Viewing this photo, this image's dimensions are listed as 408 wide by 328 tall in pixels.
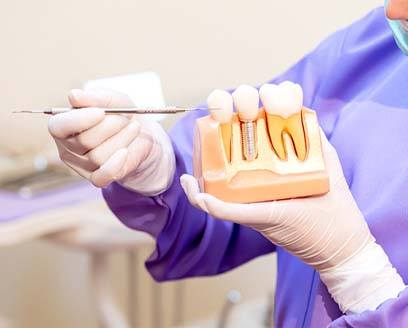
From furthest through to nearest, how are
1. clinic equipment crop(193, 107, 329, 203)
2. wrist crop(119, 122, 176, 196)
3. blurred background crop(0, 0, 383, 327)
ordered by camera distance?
1. blurred background crop(0, 0, 383, 327)
2. wrist crop(119, 122, 176, 196)
3. clinic equipment crop(193, 107, 329, 203)

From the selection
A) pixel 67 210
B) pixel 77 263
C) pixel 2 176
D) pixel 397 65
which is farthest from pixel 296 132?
pixel 77 263

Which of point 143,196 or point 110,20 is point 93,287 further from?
point 143,196

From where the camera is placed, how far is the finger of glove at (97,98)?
0.69 metres

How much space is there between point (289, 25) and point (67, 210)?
73 centimetres

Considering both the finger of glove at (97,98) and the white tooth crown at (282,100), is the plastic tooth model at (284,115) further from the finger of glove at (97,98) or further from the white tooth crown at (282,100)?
the finger of glove at (97,98)

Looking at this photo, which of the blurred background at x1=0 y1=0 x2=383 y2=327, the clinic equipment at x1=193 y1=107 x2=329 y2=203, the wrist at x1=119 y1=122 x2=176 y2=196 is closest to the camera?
the clinic equipment at x1=193 y1=107 x2=329 y2=203

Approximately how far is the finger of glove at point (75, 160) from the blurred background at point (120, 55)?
123 cm

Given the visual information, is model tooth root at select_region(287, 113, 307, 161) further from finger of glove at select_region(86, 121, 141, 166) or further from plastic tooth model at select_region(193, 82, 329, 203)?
finger of glove at select_region(86, 121, 141, 166)

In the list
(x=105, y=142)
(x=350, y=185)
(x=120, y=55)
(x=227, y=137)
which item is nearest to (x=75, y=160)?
(x=105, y=142)

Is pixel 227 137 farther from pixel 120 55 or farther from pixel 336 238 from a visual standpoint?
pixel 120 55

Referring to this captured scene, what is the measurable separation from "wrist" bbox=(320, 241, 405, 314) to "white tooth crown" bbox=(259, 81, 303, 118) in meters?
0.14

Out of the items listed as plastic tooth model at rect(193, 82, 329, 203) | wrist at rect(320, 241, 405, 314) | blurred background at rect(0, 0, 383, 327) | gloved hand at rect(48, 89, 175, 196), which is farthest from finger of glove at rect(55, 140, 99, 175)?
blurred background at rect(0, 0, 383, 327)

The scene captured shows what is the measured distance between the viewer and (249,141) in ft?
2.23

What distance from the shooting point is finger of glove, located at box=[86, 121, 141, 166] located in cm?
70
